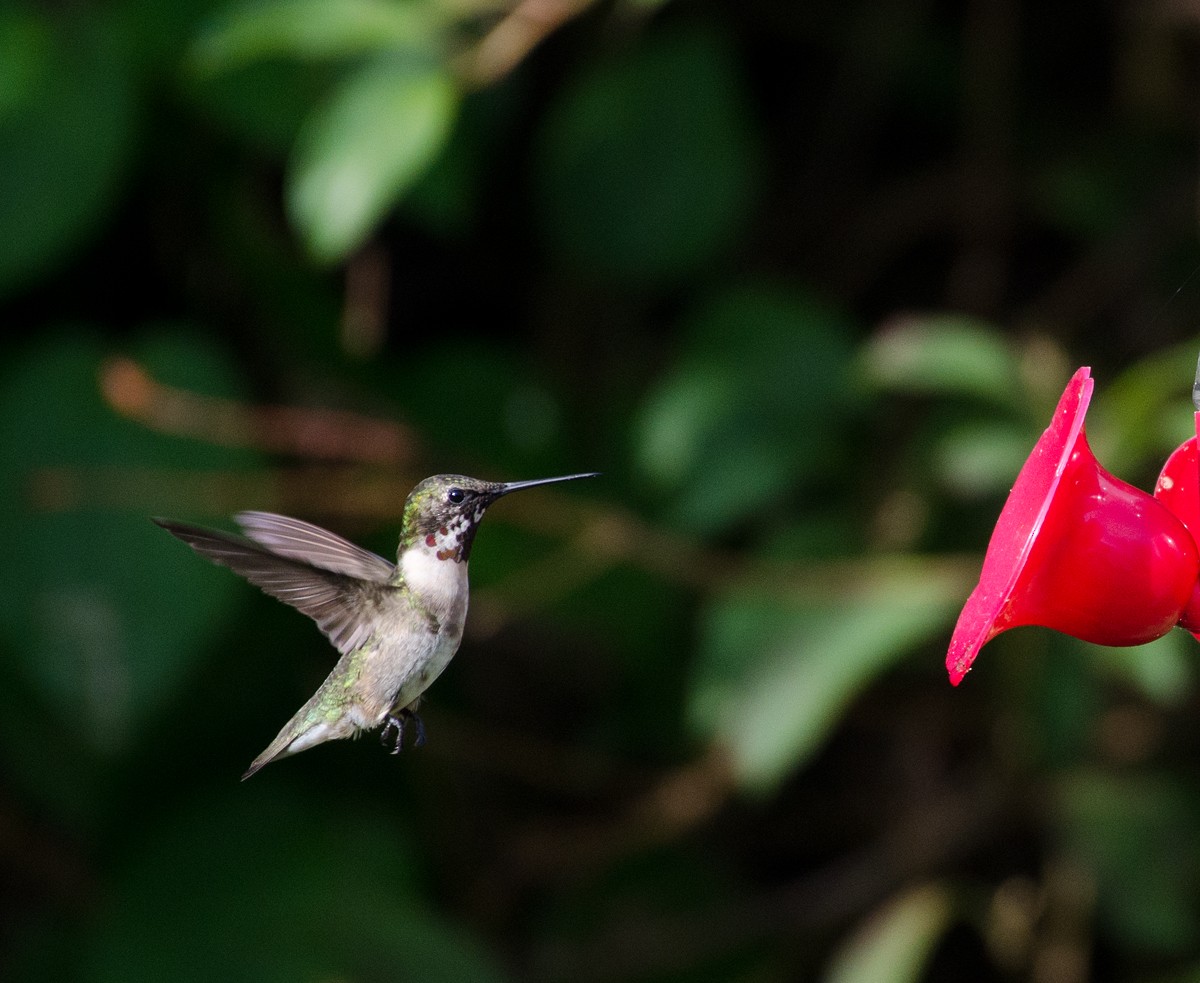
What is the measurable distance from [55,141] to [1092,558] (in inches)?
81.6

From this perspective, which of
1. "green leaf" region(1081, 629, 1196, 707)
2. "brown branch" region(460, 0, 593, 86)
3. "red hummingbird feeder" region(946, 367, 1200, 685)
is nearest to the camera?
"red hummingbird feeder" region(946, 367, 1200, 685)

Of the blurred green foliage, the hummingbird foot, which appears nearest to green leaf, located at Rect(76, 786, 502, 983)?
the blurred green foliage

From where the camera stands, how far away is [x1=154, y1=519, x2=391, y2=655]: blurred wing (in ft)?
4.26

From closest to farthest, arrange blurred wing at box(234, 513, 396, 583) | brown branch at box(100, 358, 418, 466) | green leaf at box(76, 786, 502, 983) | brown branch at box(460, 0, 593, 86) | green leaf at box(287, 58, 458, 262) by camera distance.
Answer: blurred wing at box(234, 513, 396, 583), green leaf at box(287, 58, 458, 262), brown branch at box(460, 0, 593, 86), brown branch at box(100, 358, 418, 466), green leaf at box(76, 786, 502, 983)

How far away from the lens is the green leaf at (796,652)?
2.36 m

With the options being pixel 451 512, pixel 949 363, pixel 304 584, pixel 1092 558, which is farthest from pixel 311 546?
pixel 949 363

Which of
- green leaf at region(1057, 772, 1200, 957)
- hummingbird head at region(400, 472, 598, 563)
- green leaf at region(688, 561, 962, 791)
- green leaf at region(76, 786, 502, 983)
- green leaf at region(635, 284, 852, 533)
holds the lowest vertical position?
green leaf at region(76, 786, 502, 983)

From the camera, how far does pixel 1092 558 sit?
1203mm

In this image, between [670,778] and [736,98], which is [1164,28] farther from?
[670,778]

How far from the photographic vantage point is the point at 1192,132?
10.8 feet

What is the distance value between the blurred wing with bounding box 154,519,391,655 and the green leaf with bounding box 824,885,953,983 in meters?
1.55

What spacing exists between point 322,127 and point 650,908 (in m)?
1.65

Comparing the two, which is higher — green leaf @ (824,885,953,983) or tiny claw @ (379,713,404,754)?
tiny claw @ (379,713,404,754)

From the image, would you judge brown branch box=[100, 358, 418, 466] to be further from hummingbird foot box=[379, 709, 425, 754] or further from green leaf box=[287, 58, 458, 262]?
hummingbird foot box=[379, 709, 425, 754]
